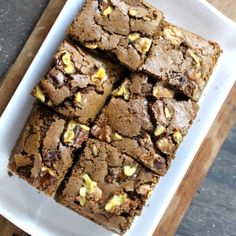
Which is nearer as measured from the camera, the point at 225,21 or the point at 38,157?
the point at 38,157

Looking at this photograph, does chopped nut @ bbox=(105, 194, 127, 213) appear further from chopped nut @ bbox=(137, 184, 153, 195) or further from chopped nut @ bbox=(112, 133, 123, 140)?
chopped nut @ bbox=(112, 133, 123, 140)

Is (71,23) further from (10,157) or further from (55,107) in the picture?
(10,157)

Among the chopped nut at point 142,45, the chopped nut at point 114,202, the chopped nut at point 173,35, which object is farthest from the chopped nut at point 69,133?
the chopped nut at point 173,35

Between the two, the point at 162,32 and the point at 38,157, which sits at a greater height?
the point at 162,32

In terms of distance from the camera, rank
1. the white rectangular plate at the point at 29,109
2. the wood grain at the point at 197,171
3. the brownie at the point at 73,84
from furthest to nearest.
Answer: the wood grain at the point at 197,171
the white rectangular plate at the point at 29,109
the brownie at the point at 73,84

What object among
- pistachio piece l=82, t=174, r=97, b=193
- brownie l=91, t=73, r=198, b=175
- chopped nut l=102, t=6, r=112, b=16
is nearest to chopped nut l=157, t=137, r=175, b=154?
brownie l=91, t=73, r=198, b=175

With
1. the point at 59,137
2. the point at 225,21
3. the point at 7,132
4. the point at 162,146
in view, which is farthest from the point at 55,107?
the point at 225,21

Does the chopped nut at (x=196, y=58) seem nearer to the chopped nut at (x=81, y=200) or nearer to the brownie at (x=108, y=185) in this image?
the brownie at (x=108, y=185)
